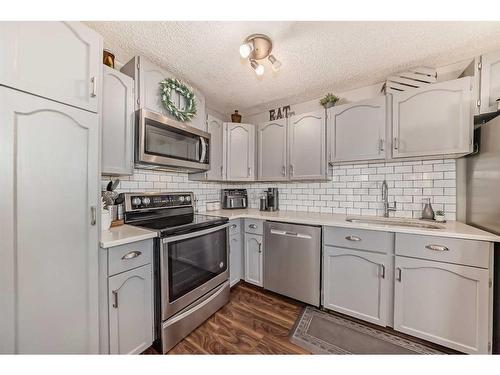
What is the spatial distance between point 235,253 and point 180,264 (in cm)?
86

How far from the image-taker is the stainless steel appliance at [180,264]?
4.47 feet

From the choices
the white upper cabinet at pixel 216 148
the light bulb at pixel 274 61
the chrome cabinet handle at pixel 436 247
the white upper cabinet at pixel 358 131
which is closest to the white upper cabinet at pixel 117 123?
the white upper cabinet at pixel 216 148

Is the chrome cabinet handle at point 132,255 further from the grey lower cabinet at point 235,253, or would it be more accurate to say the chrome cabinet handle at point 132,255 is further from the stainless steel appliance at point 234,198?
the stainless steel appliance at point 234,198

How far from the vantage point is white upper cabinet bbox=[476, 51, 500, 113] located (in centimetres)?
143

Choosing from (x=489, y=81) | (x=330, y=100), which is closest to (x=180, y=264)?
(x=330, y=100)

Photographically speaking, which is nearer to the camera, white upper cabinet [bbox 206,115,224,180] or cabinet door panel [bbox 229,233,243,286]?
cabinet door panel [bbox 229,233,243,286]

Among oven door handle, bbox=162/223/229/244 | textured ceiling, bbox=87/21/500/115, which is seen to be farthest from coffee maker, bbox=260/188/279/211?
textured ceiling, bbox=87/21/500/115

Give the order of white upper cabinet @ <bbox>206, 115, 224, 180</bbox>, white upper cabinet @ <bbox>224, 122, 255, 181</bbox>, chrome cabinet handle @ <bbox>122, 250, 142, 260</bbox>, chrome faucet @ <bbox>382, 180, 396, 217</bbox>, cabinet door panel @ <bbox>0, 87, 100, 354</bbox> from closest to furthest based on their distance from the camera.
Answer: cabinet door panel @ <bbox>0, 87, 100, 354</bbox>, chrome cabinet handle @ <bbox>122, 250, 142, 260</bbox>, chrome faucet @ <bbox>382, 180, 396, 217</bbox>, white upper cabinet @ <bbox>206, 115, 224, 180</bbox>, white upper cabinet @ <bbox>224, 122, 255, 181</bbox>

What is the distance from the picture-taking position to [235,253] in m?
2.25

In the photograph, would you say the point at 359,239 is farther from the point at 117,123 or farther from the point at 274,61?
the point at 117,123

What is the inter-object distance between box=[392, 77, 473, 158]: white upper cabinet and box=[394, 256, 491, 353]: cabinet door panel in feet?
2.99

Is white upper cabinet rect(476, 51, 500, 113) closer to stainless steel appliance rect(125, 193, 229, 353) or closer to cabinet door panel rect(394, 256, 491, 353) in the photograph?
cabinet door panel rect(394, 256, 491, 353)
